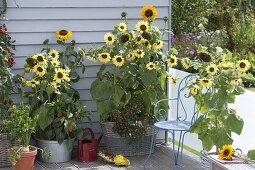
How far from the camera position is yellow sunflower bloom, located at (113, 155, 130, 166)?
5.46m

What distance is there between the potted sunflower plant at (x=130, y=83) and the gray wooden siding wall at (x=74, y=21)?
17cm

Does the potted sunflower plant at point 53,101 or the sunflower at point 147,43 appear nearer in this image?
the potted sunflower plant at point 53,101

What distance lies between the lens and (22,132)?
5.15m

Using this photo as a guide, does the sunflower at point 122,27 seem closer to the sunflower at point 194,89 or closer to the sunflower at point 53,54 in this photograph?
the sunflower at point 53,54

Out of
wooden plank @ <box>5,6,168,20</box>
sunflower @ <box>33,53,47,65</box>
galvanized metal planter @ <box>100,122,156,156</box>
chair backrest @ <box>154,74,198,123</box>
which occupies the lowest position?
galvanized metal planter @ <box>100,122,156,156</box>

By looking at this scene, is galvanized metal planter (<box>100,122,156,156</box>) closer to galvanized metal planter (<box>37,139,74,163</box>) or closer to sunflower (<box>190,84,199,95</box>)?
galvanized metal planter (<box>37,139,74,163</box>)

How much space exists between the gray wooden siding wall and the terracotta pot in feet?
2.87

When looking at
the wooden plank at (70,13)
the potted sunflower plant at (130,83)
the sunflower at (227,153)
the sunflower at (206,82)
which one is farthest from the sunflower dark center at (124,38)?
the sunflower at (227,153)

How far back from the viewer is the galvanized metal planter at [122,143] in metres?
5.72

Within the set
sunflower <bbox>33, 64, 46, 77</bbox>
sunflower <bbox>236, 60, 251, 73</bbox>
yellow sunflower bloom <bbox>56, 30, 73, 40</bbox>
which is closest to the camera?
sunflower <bbox>236, 60, 251, 73</bbox>

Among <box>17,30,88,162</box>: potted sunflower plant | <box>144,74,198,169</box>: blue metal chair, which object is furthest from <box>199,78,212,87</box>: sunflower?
<box>17,30,88,162</box>: potted sunflower plant

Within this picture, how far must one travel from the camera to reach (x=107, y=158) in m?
5.54

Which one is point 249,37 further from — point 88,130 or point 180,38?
point 88,130

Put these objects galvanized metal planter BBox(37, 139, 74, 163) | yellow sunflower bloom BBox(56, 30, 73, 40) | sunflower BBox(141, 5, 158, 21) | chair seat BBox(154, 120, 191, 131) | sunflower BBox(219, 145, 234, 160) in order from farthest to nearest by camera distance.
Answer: sunflower BBox(141, 5, 158, 21) < yellow sunflower bloom BBox(56, 30, 73, 40) < galvanized metal planter BBox(37, 139, 74, 163) < chair seat BBox(154, 120, 191, 131) < sunflower BBox(219, 145, 234, 160)
